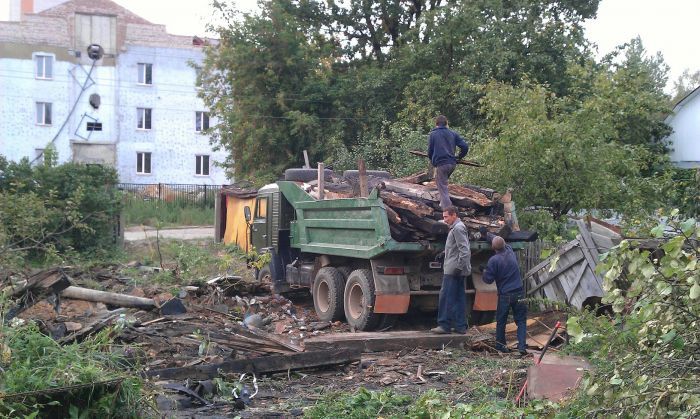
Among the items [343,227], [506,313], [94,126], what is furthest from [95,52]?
[506,313]

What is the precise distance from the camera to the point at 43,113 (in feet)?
141

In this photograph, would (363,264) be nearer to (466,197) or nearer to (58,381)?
(466,197)

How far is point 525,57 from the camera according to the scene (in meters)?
22.5

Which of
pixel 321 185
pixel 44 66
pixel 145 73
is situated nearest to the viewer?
pixel 321 185

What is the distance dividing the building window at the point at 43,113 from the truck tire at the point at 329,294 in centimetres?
3536

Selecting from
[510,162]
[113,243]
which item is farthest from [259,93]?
[510,162]

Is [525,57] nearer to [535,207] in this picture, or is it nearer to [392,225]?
[535,207]

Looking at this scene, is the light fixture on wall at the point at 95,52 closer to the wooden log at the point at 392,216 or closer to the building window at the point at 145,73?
the building window at the point at 145,73

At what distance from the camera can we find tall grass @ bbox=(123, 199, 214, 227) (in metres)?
29.8

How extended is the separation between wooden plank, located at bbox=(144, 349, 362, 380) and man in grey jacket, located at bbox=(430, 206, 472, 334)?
1.80 metres

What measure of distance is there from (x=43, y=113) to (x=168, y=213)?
51.1 ft

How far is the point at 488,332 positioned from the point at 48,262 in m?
9.61

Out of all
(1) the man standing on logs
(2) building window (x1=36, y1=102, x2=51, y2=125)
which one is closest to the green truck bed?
(1) the man standing on logs

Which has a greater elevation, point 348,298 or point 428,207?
point 428,207
